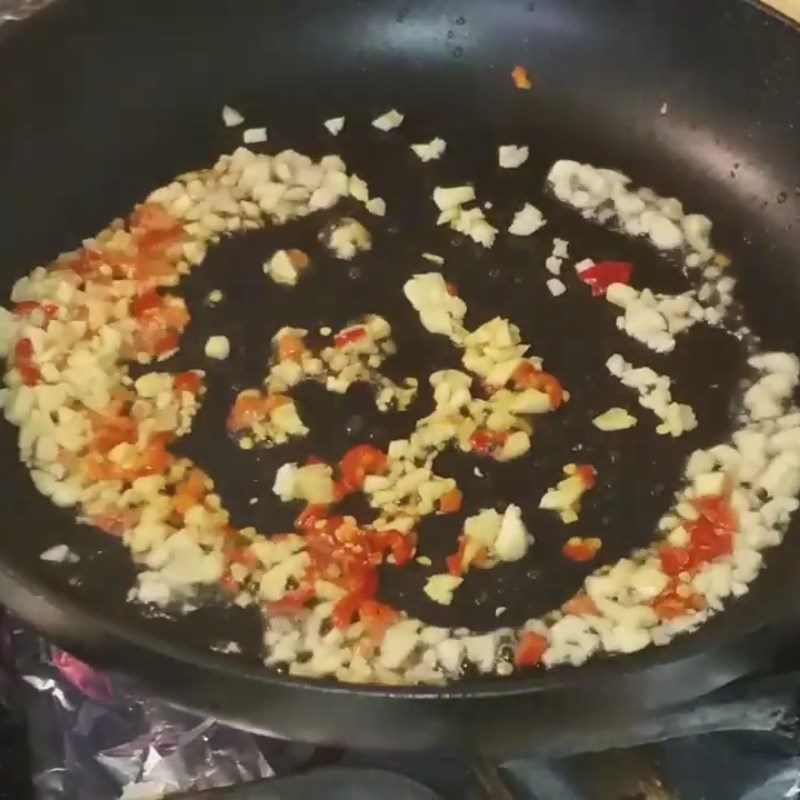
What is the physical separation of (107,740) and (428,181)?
711 mm

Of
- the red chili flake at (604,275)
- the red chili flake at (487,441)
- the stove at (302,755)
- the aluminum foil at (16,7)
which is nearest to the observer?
the stove at (302,755)

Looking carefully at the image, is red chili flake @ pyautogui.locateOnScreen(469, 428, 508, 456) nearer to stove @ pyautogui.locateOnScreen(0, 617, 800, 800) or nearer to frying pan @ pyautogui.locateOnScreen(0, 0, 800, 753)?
frying pan @ pyautogui.locateOnScreen(0, 0, 800, 753)

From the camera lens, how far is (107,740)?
3.13 ft

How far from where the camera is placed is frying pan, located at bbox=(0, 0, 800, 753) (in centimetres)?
98

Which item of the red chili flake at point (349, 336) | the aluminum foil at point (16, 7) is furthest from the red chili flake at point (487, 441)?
the aluminum foil at point (16, 7)

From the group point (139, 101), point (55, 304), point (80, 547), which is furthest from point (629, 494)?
point (139, 101)

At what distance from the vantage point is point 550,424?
110cm

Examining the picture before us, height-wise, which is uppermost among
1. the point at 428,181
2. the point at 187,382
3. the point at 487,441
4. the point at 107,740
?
the point at 428,181

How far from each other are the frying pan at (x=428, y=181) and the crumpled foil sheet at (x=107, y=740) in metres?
0.09

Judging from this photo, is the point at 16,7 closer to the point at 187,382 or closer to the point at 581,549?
the point at 187,382

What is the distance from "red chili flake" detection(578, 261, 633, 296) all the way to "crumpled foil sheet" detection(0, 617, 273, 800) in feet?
1.94

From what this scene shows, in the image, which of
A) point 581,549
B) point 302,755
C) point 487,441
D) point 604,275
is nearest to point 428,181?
point 604,275

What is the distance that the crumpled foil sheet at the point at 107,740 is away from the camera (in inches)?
36.7

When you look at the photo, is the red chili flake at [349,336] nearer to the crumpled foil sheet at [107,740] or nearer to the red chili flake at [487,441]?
the red chili flake at [487,441]
